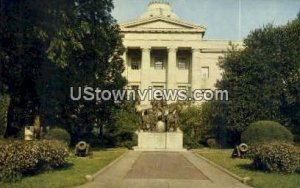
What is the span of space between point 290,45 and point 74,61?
24186 millimetres

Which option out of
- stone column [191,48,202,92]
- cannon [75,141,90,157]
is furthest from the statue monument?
stone column [191,48,202,92]

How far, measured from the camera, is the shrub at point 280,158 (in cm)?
2102

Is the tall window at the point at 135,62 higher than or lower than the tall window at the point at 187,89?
higher

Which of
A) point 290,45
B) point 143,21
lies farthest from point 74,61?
point 143,21

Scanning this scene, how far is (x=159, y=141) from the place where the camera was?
43.6 metres

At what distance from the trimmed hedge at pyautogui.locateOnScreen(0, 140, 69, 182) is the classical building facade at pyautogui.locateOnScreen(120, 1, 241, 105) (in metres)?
53.5

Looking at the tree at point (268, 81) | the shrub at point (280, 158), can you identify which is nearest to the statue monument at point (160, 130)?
the tree at point (268, 81)

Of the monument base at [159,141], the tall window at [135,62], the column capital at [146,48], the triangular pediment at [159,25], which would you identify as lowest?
the monument base at [159,141]

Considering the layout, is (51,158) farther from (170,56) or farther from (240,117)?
(170,56)

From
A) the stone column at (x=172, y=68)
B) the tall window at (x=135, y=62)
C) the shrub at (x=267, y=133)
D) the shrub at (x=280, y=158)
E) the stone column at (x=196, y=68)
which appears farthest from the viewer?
the tall window at (x=135, y=62)

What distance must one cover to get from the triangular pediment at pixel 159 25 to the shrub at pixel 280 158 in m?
55.9

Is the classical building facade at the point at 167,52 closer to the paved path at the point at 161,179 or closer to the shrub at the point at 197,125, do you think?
the shrub at the point at 197,125

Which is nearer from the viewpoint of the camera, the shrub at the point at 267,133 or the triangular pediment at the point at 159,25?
the shrub at the point at 267,133

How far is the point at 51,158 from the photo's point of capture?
20000mm
